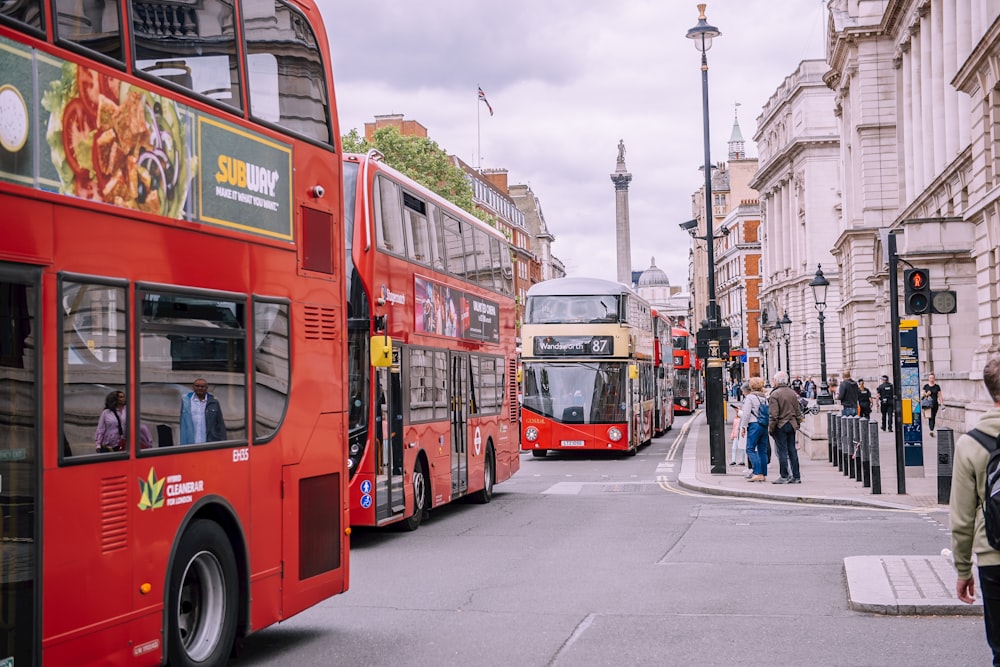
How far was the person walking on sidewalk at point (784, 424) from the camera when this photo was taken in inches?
862

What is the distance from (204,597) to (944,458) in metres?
11.8

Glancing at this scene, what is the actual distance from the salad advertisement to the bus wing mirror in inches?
158

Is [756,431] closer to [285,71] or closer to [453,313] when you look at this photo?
[453,313]

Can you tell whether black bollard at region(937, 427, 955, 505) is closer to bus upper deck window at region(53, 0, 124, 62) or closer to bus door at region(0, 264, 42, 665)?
bus upper deck window at region(53, 0, 124, 62)

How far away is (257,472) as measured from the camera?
7.91 metres

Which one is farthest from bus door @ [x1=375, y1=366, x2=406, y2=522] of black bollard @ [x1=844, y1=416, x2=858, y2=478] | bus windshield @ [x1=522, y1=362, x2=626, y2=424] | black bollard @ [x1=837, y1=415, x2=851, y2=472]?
bus windshield @ [x1=522, y1=362, x2=626, y2=424]

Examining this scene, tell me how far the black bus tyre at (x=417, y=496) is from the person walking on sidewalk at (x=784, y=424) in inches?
304

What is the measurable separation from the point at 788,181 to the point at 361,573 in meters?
88.5

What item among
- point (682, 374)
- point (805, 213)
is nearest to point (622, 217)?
point (805, 213)

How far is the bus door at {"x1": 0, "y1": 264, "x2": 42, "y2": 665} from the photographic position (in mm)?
5477

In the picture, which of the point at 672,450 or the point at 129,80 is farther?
the point at 672,450

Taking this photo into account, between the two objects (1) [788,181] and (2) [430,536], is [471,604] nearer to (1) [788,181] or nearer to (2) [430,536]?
(2) [430,536]

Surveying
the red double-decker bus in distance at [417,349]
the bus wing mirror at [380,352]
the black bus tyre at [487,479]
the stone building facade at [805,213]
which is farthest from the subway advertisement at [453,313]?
the stone building facade at [805,213]

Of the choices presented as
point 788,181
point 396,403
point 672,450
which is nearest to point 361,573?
point 396,403
